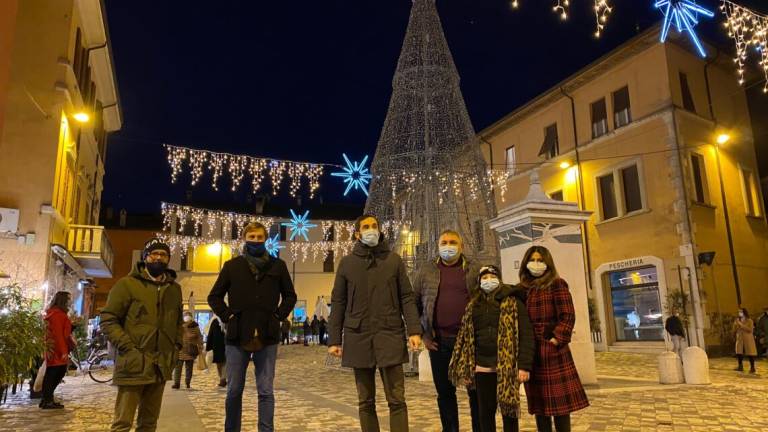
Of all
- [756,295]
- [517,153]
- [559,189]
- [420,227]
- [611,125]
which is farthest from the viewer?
[517,153]

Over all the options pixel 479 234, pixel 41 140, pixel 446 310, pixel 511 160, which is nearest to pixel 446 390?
pixel 446 310

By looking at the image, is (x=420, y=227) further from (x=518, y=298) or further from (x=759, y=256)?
(x=759, y=256)

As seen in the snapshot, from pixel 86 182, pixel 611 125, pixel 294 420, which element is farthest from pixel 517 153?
pixel 294 420

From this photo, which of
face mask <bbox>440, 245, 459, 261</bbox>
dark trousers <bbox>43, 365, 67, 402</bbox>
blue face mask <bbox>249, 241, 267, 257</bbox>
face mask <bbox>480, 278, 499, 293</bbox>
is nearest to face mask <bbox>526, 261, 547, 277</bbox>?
face mask <bbox>480, 278, 499, 293</bbox>

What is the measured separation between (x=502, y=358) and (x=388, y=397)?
3.10ft

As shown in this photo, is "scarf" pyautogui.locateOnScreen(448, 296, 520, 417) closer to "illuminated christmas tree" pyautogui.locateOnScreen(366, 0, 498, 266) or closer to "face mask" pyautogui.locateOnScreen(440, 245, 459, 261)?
"face mask" pyautogui.locateOnScreen(440, 245, 459, 261)

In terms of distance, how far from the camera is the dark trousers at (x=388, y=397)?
164 inches

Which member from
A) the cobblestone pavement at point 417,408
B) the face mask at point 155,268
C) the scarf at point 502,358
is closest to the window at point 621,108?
the cobblestone pavement at point 417,408

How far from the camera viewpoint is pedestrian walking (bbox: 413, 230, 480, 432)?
4902 mm

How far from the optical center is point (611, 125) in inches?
844

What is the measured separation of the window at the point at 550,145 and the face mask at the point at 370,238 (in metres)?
21.2

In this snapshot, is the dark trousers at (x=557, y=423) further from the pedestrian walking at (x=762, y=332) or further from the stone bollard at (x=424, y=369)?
the pedestrian walking at (x=762, y=332)

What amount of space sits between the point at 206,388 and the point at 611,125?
1715 centimetres

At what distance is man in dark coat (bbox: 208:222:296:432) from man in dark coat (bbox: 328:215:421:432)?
0.61 metres
